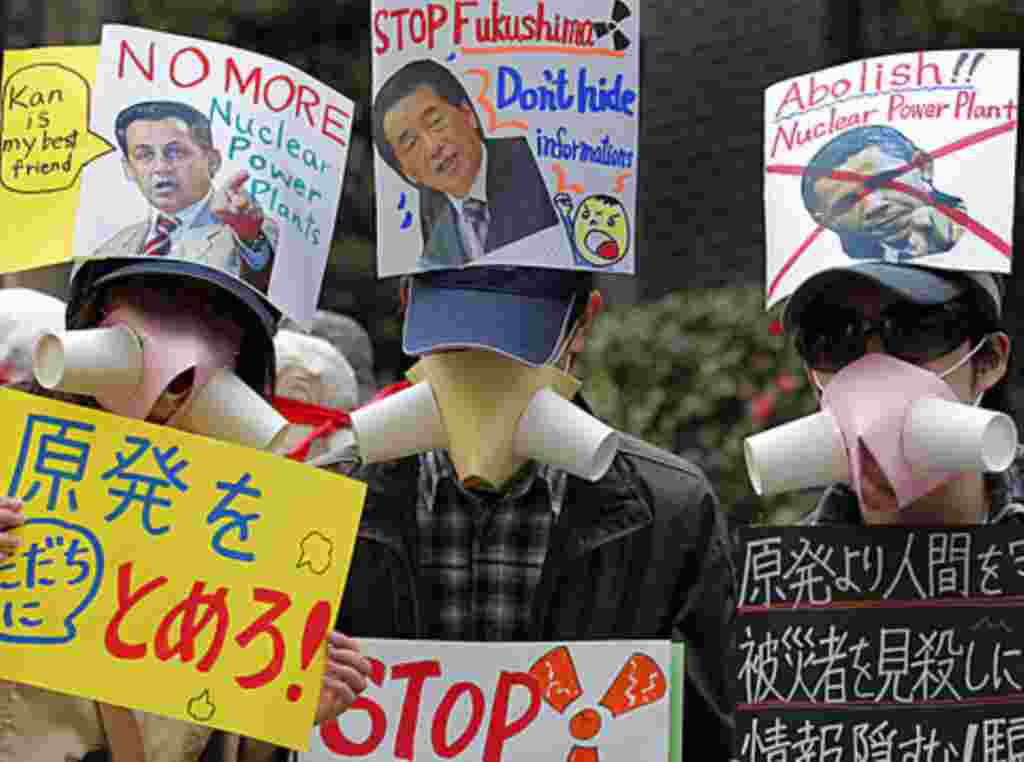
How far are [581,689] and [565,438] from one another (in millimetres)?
432

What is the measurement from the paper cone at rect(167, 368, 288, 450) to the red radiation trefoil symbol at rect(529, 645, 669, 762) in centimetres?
61

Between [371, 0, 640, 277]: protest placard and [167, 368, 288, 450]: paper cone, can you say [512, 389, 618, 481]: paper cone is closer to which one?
[371, 0, 640, 277]: protest placard

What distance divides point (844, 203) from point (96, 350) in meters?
1.26

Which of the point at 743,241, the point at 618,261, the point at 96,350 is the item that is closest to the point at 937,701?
the point at 618,261

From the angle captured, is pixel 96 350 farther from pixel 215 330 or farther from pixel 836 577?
pixel 836 577

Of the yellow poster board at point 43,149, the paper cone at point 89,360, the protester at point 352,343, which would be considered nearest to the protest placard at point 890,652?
the paper cone at point 89,360

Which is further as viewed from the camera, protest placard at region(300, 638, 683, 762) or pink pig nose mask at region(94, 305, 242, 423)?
protest placard at region(300, 638, 683, 762)

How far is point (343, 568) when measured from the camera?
423cm

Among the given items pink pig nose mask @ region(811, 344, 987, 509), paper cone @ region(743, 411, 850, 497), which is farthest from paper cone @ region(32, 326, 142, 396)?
pink pig nose mask @ region(811, 344, 987, 509)

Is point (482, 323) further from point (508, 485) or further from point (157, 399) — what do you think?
point (157, 399)

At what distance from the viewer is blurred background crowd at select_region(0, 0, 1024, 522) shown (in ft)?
27.7

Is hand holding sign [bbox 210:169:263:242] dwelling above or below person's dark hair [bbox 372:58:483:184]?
below

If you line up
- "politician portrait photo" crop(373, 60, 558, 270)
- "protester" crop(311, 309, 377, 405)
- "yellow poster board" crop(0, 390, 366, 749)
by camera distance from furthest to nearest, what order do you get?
"protester" crop(311, 309, 377, 405) < "politician portrait photo" crop(373, 60, 558, 270) < "yellow poster board" crop(0, 390, 366, 749)

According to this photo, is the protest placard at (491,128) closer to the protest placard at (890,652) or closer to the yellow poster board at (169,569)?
the yellow poster board at (169,569)
